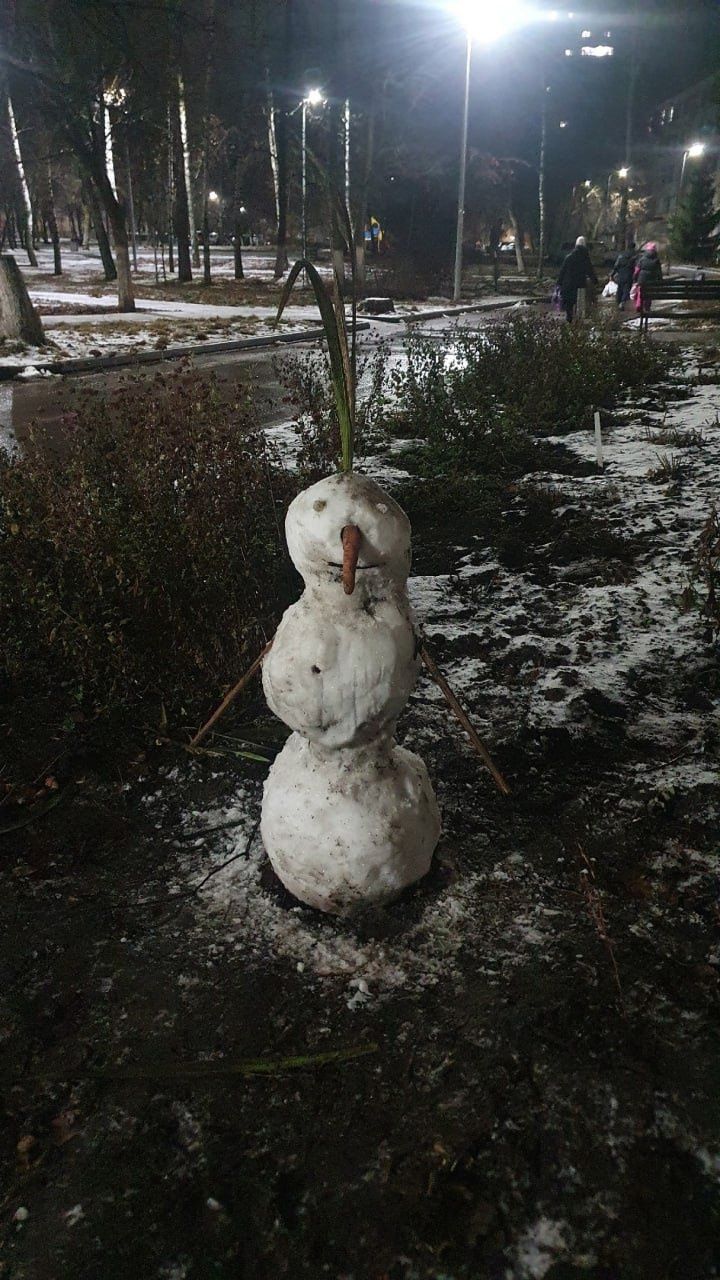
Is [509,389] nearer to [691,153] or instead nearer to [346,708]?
[346,708]

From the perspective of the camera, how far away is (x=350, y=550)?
187 centimetres

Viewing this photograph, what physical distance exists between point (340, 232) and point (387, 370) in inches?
366

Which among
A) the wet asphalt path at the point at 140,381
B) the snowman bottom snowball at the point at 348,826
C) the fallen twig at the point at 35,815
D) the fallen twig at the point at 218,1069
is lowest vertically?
the fallen twig at the point at 218,1069

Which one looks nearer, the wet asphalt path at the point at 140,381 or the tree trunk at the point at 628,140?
the wet asphalt path at the point at 140,381

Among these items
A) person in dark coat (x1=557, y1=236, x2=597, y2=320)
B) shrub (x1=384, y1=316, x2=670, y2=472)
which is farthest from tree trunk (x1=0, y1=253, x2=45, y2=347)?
person in dark coat (x1=557, y1=236, x2=597, y2=320)

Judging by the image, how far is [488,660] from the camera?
12.1 ft

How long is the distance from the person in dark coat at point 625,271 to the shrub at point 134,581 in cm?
1965

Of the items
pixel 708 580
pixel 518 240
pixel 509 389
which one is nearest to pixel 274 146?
pixel 518 240

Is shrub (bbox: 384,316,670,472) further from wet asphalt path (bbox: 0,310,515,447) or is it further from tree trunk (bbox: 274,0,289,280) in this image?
tree trunk (bbox: 274,0,289,280)

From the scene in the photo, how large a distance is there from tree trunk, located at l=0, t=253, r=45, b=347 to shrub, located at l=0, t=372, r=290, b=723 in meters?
10.9

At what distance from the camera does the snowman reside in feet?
6.34

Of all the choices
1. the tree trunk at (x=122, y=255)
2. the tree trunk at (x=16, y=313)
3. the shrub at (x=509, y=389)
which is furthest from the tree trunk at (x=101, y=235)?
the shrub at (x=509, y=389)

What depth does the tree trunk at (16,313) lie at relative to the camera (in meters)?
13.0

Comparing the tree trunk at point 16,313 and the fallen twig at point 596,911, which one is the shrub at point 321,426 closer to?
the fallen twig at point 596,911
